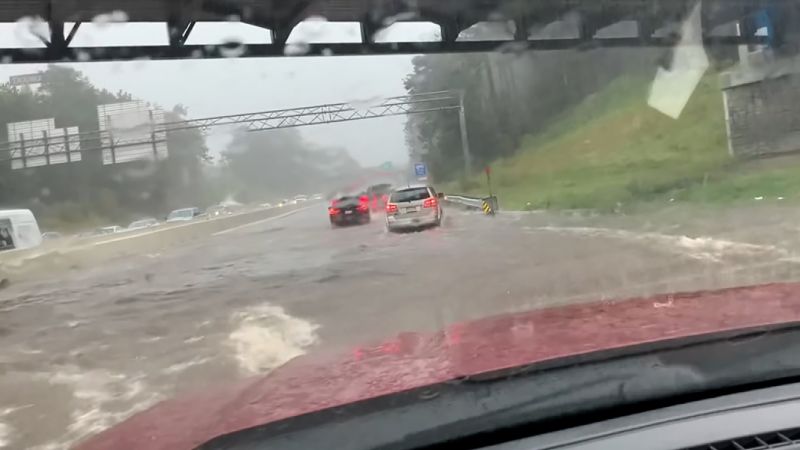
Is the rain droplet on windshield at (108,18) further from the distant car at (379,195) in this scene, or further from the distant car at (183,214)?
the distant car at (379,195)

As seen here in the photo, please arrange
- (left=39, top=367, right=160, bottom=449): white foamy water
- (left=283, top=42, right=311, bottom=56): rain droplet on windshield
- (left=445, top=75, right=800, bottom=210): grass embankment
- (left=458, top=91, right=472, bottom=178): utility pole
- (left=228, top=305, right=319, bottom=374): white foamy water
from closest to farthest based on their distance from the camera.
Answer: (left=39, top=367, right=160, bottom=449): white foamy water, (left=228, top=305, right=319, bottom=374): white foamy water, (left=283, top=42, right=311, bottom=56): rain droplet on windshield, (left=458, top=91, right=472, bottom=178): utility pole, (left=445, top=75, right=800, bottom=210): grass embankment

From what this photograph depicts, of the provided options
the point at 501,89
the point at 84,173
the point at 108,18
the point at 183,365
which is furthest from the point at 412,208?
the point at 183,365

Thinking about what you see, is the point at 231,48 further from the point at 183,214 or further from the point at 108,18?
the point at 183,214

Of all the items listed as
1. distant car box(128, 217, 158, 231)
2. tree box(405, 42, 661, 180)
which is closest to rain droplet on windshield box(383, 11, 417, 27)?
tree box(405, 42, 661, 180)

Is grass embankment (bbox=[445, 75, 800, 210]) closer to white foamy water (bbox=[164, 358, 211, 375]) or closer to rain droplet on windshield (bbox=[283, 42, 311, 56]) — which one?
rain droplet on windshield (bbox=[283, 42, 311, 56])

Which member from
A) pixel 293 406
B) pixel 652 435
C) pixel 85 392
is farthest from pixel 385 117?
pixel 652 435

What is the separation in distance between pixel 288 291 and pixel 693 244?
720 centimetres

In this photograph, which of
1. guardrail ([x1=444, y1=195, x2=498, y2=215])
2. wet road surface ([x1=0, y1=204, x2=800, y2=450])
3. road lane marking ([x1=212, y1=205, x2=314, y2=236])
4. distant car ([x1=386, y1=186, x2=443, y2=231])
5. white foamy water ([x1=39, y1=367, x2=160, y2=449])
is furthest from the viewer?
guardrail ([x1=444, y1=195, x2=498, y2=215])

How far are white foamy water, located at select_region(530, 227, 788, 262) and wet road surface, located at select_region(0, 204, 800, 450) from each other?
0.04 metres

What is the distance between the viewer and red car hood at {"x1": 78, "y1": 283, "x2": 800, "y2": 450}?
361 cm

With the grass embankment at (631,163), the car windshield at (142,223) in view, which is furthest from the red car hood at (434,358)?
the grass embankment at (631,163)

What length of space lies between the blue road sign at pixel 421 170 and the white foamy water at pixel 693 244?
3998 mm

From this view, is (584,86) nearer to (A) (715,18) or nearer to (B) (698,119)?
(A) (715,18)

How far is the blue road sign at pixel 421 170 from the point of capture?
14.3 metres
